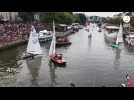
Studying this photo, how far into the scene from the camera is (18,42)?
15922mm

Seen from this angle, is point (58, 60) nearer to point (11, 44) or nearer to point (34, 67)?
point (34, 67)

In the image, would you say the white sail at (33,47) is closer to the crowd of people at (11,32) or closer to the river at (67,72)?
the river at (67,72)

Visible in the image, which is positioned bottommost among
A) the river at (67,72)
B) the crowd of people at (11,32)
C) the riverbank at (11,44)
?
the river at (67,72)

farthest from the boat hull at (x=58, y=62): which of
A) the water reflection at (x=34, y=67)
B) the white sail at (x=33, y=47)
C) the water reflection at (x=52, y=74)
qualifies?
the white sail at (x=33, y=47)

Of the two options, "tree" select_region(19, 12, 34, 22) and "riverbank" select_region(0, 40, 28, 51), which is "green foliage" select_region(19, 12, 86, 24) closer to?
"tree" select_region(19, 12, 34, 22)

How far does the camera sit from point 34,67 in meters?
10.4

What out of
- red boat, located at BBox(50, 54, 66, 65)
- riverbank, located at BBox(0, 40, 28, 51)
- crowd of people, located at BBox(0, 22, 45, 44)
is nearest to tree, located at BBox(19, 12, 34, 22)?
crowd of people, located at BBox(0, 22, 45, 44)

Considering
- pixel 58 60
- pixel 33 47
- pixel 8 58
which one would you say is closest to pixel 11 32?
pixel 33 47

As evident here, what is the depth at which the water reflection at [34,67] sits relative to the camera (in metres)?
8.22
